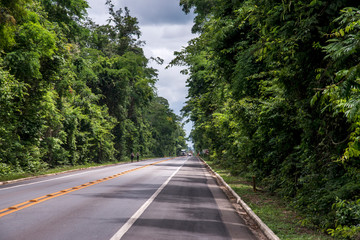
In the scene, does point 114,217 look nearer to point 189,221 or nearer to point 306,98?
point 189,221

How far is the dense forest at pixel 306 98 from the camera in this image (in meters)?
5.59

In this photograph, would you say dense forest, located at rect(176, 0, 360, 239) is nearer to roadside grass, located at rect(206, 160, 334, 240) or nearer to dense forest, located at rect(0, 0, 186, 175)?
roadside grass, located at rect(206, 160, 334, 240)

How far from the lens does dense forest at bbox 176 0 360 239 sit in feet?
18.3

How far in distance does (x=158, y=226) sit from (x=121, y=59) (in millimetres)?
43476

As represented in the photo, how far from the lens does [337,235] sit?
244 inches

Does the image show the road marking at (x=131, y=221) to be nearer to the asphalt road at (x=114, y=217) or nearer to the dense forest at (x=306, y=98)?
the asphalt road at (x=114, y=217)

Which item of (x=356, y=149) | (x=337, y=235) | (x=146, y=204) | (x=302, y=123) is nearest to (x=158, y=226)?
(x=146, y=204)

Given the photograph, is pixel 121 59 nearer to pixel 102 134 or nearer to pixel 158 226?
pixel 102 134

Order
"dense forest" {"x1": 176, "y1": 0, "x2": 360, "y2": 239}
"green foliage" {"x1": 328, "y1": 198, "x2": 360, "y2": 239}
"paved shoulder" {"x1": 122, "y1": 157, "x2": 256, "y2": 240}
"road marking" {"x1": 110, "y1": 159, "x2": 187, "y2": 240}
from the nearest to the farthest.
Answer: "dense forest" {"x1": 176, "y1": 0, "x2": 360, "y2": 239} < "green foliage" {"x1": 328, "y1": 198, "x2": 360, "y2": 239} < "road marking" {"x1": 110, "y1": 159, "x2": 187, "y2": 240} < "paved shoulder" {"x1": 122, "y1": 157, "x2": 256, "y2": 240}

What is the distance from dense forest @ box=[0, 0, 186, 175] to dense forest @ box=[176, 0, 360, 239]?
398 inches

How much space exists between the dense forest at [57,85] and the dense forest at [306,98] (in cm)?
1010

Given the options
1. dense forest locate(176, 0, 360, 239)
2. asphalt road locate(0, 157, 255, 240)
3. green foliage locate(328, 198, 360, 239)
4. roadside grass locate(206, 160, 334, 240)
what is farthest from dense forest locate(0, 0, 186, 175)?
green foliage locate(328, 198, 360, 239)

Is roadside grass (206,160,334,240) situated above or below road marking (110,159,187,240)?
below

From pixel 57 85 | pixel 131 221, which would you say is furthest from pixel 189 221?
pixel 57 85
